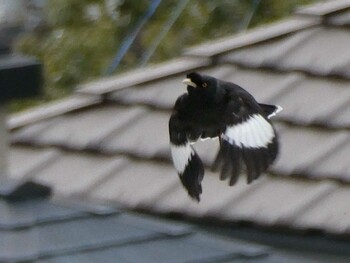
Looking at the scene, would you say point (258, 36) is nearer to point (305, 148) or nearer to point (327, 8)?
point (327, 8)

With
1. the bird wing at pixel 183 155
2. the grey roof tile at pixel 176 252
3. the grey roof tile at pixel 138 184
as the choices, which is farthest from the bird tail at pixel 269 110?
the grey roof tile at pixel 176 252

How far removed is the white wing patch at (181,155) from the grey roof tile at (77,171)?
67 centimetres

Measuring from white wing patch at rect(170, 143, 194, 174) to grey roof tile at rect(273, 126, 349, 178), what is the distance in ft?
1.39

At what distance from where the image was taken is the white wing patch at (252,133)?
4.14 m

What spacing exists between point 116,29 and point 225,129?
3415 mm

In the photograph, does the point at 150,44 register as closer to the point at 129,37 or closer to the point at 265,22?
the point at 129,37

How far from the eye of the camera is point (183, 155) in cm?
429

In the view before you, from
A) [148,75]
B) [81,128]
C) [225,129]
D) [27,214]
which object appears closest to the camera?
[27,214]

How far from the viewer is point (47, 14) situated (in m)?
8.02

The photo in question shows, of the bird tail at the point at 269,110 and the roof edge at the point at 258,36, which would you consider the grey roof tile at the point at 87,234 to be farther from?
the roof edge at the point at 258,36

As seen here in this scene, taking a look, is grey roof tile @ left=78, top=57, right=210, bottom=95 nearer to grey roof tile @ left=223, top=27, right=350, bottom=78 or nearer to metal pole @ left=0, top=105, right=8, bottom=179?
grey roof tile @ left=223, top=27, right=350, bottom=78

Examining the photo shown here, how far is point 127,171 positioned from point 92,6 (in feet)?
9.57

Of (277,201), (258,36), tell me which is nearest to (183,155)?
(277,201)

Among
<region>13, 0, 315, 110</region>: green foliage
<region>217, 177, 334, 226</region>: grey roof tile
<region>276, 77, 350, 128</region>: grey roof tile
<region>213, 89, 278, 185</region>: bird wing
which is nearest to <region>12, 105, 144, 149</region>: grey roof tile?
<region>276, 77, 350, 128</region>: grey roof tile
